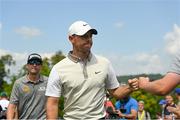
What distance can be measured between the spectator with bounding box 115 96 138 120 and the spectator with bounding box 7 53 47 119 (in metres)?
3.46

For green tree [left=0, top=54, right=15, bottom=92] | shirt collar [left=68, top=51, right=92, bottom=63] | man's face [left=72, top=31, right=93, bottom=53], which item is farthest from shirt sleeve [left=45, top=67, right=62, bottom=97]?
green tree [left=0, top=54, right=15, bottom=92]

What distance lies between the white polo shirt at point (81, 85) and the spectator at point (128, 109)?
5210 mm

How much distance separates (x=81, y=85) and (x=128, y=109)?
565cm

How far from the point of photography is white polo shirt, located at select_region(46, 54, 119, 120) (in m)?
5.71

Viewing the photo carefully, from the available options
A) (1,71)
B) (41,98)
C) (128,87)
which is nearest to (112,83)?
(128,87)

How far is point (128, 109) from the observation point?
11211mm

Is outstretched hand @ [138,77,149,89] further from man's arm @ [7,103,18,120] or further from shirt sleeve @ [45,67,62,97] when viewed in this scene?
man's arm @ [7,103,18,120]

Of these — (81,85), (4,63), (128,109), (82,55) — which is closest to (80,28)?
(82,55)

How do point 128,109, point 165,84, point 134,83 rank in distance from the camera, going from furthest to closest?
point 128,109
point 134,83
point 165,84

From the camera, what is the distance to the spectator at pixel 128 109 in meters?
11.1

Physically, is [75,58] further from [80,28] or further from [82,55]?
[80,28]

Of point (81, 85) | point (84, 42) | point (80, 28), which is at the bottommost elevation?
point (81, 85)

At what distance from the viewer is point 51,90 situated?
584 cm

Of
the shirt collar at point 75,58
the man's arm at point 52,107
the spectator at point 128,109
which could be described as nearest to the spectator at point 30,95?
the man's arm at point 52,107
